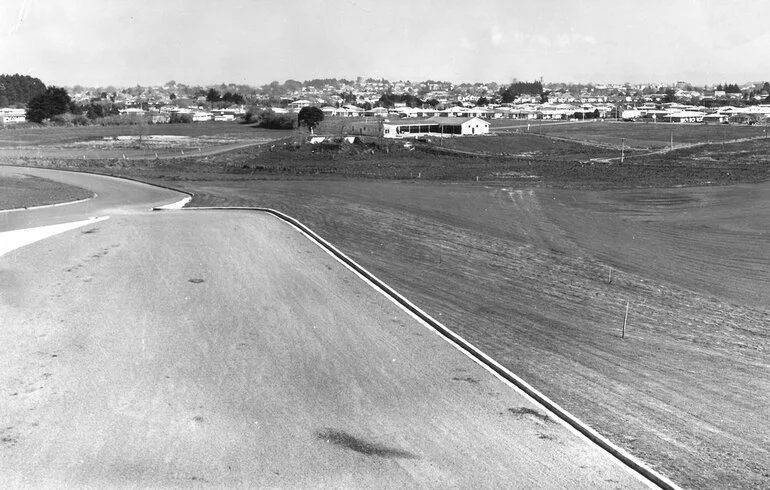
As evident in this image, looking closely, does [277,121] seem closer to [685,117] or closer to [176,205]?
[685,117]

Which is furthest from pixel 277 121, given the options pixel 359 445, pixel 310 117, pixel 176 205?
pixel 359 445

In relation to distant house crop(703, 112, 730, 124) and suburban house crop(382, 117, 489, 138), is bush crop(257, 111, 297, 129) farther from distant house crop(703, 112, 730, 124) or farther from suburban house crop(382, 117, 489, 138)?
distant house crop(703, 112, 730, 124)

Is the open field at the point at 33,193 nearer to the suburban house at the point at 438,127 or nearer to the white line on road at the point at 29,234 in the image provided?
the white line on road at the point at 29,234

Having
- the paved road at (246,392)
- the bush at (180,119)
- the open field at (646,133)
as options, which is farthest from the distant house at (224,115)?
the paved road at (246,392)

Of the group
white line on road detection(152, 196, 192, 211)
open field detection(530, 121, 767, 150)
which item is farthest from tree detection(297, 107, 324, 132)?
white line on road detection(152, 196, 192, 211)

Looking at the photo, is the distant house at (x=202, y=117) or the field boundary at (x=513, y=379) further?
the distant house at (x=202, y=117)

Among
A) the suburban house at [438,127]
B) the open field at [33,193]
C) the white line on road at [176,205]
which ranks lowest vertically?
the white line on road at [176,205]
